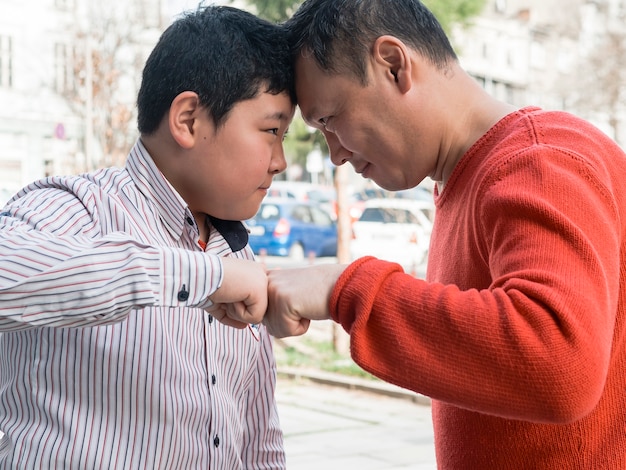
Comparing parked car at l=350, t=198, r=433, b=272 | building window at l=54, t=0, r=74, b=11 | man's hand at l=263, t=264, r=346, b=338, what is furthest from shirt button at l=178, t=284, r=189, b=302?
building window at l=54, t=0, r=74, b=11

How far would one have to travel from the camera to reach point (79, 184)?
181cm

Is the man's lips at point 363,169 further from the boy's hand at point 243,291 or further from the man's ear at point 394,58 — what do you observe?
the boy's hand at point 243,291

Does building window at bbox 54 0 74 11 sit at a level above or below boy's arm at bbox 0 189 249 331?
below

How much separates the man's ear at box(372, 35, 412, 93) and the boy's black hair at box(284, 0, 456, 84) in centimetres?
3

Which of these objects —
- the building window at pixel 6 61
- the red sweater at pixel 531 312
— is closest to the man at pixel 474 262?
the red sweater at pixel 531 312

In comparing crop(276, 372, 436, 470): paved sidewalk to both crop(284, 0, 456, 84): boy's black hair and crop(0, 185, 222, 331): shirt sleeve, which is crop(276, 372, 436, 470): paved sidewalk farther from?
crop(0, 185, 222, 331): shirt sleeve

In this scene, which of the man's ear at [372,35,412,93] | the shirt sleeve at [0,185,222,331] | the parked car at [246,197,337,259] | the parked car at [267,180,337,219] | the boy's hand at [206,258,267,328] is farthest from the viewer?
the parked car at [267,180,337,219]

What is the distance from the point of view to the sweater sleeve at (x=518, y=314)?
1.30 metres

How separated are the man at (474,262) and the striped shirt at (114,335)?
27 centimetres

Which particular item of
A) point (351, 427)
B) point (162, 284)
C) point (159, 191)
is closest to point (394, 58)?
point (159, 191)

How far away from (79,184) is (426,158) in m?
0.71

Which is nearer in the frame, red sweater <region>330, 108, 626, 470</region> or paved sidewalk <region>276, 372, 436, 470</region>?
red sweater <region>330, 108, 626, 470</region>

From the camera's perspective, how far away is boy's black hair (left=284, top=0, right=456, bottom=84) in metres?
1.82

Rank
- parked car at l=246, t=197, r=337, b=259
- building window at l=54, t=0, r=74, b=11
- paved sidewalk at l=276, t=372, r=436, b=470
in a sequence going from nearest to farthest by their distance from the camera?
paved sidewalk at l=276, t=372, r=436, b=470, parked car at l=246, t=197, r=337, b=259, building window at l=54, t=0, r=74, b=11
